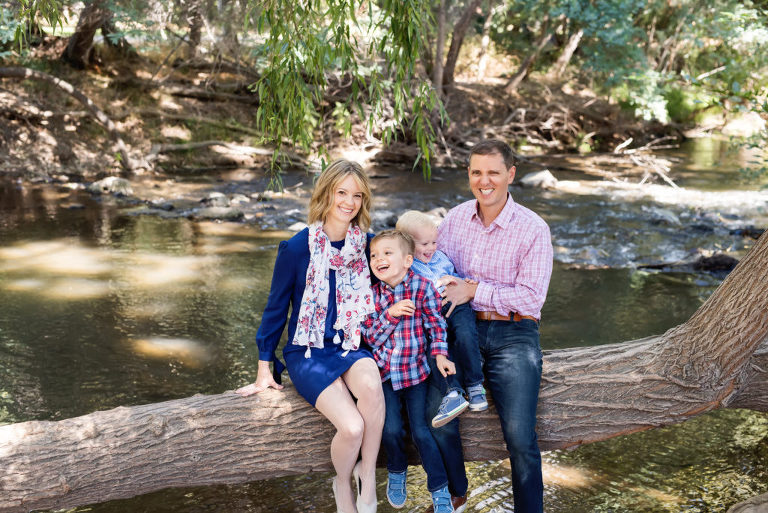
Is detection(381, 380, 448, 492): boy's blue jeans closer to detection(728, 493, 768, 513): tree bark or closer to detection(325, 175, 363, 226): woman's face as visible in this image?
detection(325, 175, 363, 226): woman's face

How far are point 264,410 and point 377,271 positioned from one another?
774mm

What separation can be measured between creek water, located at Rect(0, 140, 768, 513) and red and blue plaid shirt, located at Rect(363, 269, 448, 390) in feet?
3.45

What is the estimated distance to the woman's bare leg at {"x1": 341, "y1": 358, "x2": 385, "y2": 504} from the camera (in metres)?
2.86

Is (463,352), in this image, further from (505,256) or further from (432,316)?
(505,256)

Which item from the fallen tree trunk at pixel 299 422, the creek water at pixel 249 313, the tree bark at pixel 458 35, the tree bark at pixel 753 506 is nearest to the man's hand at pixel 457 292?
the fallen tree trunk at pixel 299 422

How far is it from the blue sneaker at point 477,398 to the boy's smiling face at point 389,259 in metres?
Answer: 0.57

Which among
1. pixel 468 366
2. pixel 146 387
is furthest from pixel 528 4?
pixel 468 366

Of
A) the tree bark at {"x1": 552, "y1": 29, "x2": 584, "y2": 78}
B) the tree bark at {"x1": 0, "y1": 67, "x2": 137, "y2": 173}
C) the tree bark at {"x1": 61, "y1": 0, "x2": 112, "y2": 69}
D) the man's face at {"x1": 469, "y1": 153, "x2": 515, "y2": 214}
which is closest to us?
the man's face at {"x1": 469, "y1": 153, "x2": 515, "y2": 214}

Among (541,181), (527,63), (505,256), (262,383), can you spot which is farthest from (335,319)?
(527,63)

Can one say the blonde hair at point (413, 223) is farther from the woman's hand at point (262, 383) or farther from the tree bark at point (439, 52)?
the tree bark at point (439, 52)

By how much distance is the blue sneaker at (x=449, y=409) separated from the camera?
281 centimetres

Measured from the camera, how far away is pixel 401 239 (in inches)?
119

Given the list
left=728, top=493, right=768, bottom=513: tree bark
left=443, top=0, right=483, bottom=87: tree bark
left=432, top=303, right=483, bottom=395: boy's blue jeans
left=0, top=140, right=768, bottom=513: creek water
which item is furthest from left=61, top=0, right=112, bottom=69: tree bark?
left=728, top=493, right=768, bottom=513: tree bark

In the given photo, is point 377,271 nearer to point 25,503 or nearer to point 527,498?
point 527,498
